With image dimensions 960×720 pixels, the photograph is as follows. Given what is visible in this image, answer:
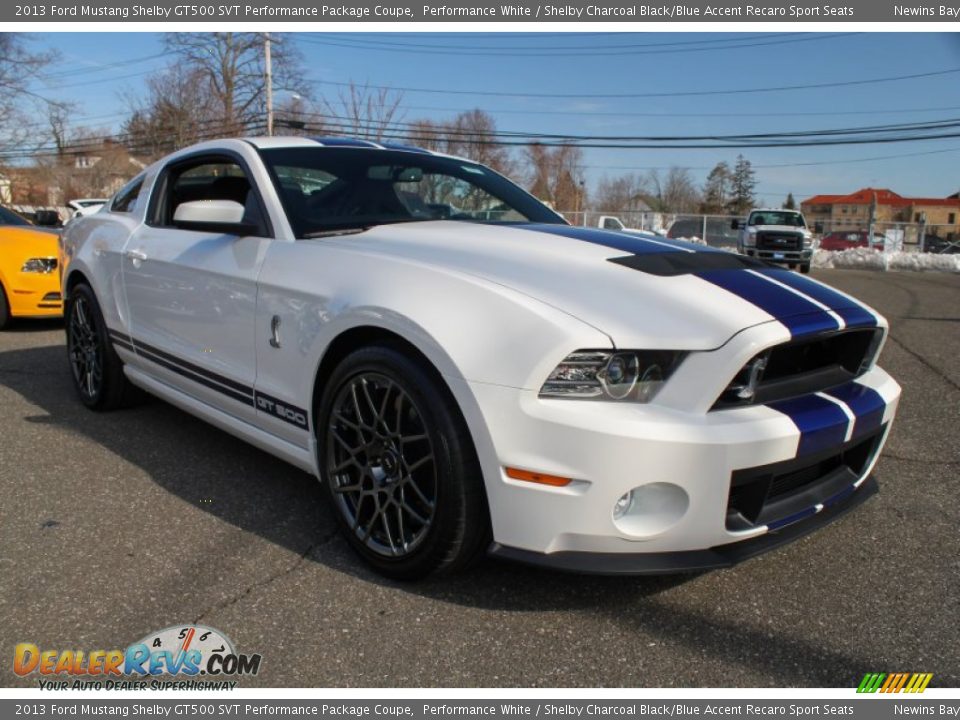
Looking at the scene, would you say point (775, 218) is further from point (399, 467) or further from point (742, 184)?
point (742, 184)

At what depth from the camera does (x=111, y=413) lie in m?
4.43

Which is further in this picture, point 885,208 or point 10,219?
point 885,208

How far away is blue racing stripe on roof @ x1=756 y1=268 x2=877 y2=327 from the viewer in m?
2.43

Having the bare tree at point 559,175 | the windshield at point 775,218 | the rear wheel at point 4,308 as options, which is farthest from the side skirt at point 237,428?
the bare tree at point 559,175

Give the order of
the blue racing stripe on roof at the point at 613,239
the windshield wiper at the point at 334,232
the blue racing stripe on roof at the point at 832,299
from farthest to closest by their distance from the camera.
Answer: the windshield wiper at the point at 334,232
the blue racing stripe on roof at the point at 613,239
the blue racing stripe on roof at the point at 832,299

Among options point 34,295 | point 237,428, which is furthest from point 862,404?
point 34,295

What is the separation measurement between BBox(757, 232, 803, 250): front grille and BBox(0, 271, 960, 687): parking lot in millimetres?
17530

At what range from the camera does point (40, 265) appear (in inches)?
281

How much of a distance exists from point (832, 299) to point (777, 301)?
0.37 m

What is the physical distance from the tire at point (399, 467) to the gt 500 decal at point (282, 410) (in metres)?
0.12

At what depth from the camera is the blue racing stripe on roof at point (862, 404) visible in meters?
2.31

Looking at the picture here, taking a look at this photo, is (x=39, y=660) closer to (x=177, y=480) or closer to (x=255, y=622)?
(x=255, y=622)

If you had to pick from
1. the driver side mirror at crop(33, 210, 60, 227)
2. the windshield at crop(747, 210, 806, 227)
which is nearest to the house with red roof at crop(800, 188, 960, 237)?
the windshield at crop(747, 210, 806, 227)

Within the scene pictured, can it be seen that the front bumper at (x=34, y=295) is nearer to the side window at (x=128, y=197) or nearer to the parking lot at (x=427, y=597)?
the side window at (x=128, y=197)
